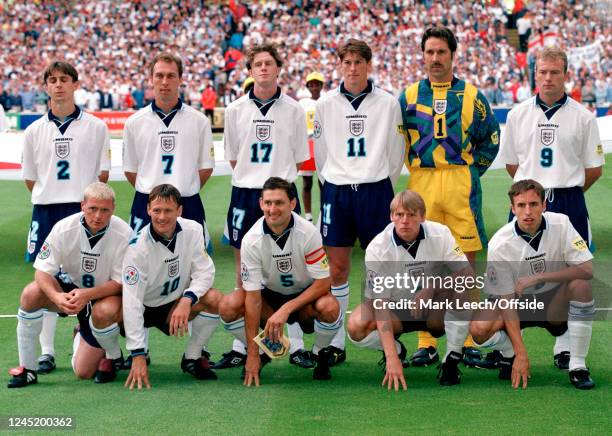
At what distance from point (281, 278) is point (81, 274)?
3.43ft

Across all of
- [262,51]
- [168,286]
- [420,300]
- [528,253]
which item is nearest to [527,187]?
[528,253]

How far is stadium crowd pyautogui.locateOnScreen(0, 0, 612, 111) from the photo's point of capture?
2730cm

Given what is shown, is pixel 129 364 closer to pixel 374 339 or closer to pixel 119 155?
pixel 374 339

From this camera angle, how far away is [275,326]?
5168mm

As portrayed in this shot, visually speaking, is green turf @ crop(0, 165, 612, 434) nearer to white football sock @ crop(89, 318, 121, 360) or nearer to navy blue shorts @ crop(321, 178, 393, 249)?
white football sock @ crop(89, 318, 121, 360)

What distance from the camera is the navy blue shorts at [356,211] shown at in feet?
19.2

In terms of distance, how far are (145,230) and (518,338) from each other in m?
1.96

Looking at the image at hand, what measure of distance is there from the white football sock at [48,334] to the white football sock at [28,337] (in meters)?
0.34

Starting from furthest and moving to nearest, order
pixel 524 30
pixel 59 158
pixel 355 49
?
pixel 524 30 → pixel 59 158 → pixel 355 49

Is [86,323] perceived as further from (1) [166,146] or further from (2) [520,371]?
(2) [520,371]

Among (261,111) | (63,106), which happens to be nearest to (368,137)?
(261,111)

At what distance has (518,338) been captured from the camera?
5.06m

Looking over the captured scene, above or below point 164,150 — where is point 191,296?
below

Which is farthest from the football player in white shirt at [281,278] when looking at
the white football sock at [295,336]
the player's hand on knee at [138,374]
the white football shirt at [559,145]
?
the white football shirt at [559,145]
